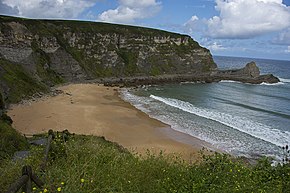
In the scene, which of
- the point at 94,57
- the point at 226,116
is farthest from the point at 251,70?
the point at 226,116

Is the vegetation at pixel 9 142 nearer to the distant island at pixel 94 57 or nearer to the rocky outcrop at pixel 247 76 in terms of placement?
the distant island at pixel 94 57

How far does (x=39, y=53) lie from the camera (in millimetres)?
56625

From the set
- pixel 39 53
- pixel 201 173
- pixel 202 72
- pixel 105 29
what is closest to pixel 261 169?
pixel 201 173

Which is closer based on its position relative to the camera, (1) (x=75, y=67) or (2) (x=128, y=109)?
(2) (x=128, y=109)

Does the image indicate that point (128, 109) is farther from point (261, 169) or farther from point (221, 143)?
point (261, 169)

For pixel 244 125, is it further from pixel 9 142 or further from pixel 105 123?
pixel 9 142

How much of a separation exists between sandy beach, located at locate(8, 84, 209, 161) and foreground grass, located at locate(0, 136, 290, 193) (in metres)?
12.1

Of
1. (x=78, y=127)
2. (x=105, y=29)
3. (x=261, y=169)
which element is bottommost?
(x=78, y=127)

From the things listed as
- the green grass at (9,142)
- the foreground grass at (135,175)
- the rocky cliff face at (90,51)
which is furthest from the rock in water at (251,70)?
the foreground grass at (135,175)

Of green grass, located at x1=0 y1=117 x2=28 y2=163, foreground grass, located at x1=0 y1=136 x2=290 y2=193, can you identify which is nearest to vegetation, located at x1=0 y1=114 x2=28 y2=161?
green grass, located at x1=0 y1=117 x2=28 y2=163

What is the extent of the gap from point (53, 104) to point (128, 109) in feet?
30.6

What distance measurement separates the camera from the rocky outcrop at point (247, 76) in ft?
262

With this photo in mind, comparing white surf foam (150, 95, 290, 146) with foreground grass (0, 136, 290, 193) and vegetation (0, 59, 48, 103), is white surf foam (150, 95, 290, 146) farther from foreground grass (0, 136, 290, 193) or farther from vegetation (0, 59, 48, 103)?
foreground grass (0, 136, 290, 193)

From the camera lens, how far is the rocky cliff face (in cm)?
5269
